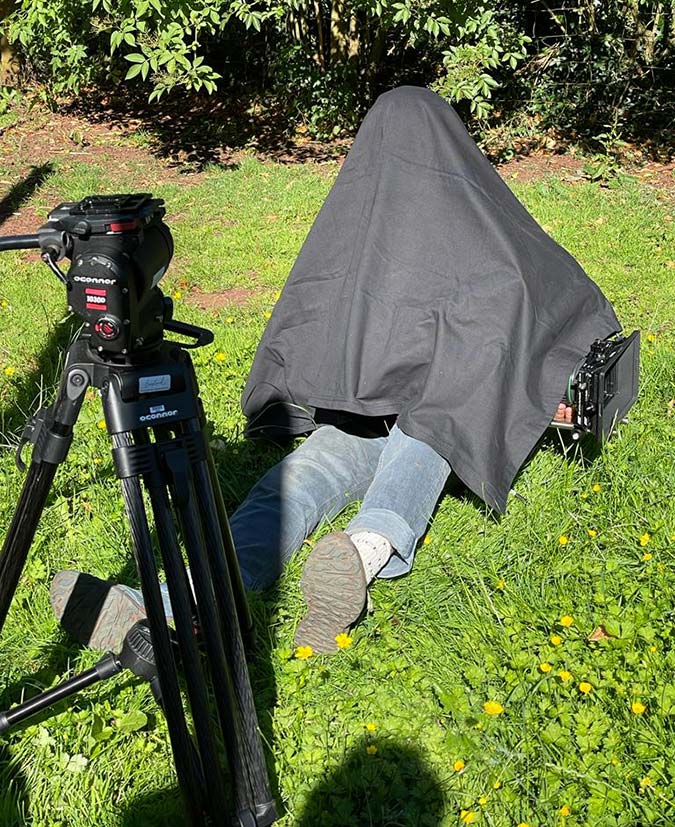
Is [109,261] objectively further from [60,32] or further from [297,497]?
[60,32]

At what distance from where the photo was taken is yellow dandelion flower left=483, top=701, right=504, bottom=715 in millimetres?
2355

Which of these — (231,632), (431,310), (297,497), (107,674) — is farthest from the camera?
(431,310)

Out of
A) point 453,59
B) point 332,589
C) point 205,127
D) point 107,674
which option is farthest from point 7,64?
point 107,674

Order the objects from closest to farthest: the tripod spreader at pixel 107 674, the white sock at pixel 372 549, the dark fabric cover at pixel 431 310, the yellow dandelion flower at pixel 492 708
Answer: the tripod spreader at pixel 107 674
the yellow dandelion flower at pixel 492 708
the white sock at pixel 372 549
the dark fabric cover at pixel 431 310

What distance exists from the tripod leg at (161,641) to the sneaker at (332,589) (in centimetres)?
78

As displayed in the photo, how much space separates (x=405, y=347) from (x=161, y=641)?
1611mm

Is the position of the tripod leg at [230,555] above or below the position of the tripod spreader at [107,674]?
above

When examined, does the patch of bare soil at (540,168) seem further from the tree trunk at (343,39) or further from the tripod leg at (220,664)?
the tripod leg at (220,664)

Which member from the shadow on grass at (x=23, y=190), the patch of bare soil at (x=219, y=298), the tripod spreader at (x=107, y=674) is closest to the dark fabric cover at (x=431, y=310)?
the tripod spreader at (x=107, y=674)

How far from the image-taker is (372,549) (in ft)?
8.74

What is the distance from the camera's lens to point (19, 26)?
7.05 meters

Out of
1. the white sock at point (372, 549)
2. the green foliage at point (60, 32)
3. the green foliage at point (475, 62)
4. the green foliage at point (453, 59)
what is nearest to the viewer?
the white sock at point (372, 549)

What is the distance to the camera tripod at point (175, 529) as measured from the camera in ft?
5.49

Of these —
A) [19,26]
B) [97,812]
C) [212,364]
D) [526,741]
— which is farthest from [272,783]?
[19,26]
